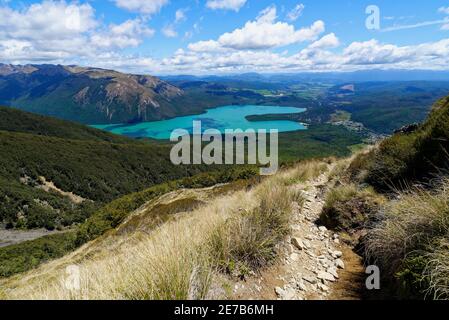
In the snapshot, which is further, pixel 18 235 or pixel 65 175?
pixel 65 175

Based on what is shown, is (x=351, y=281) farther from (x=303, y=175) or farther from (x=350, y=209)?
(x=303, y=175)

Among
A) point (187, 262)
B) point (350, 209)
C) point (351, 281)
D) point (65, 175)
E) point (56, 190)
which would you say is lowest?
point (56, 190)

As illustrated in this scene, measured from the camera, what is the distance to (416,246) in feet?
11.9

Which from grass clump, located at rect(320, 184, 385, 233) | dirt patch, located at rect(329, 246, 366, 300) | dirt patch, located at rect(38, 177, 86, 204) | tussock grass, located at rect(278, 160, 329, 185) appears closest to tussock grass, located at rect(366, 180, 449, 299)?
dirt patch, located at rect(329, 246, 366, 300)

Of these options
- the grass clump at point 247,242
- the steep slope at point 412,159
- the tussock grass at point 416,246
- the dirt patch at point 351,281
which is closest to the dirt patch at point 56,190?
the steep slope at point 412,159

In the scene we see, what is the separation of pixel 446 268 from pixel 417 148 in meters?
5.62

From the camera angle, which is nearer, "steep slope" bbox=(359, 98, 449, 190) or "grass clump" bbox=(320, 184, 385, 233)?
"grass clump" bbox=(320, 184, 385, 233)

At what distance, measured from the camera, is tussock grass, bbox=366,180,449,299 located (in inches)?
118

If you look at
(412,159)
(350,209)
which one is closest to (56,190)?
(350,209)

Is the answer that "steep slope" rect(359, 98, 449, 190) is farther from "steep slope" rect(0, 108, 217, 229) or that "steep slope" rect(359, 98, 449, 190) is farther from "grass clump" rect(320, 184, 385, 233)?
"steep slope" rect(0, 108, 217, 229)

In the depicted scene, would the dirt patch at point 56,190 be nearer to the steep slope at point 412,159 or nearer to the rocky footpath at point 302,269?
the steep slope at point 412,159

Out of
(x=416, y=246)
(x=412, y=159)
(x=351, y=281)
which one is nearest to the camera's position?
(x=416, y=246)
